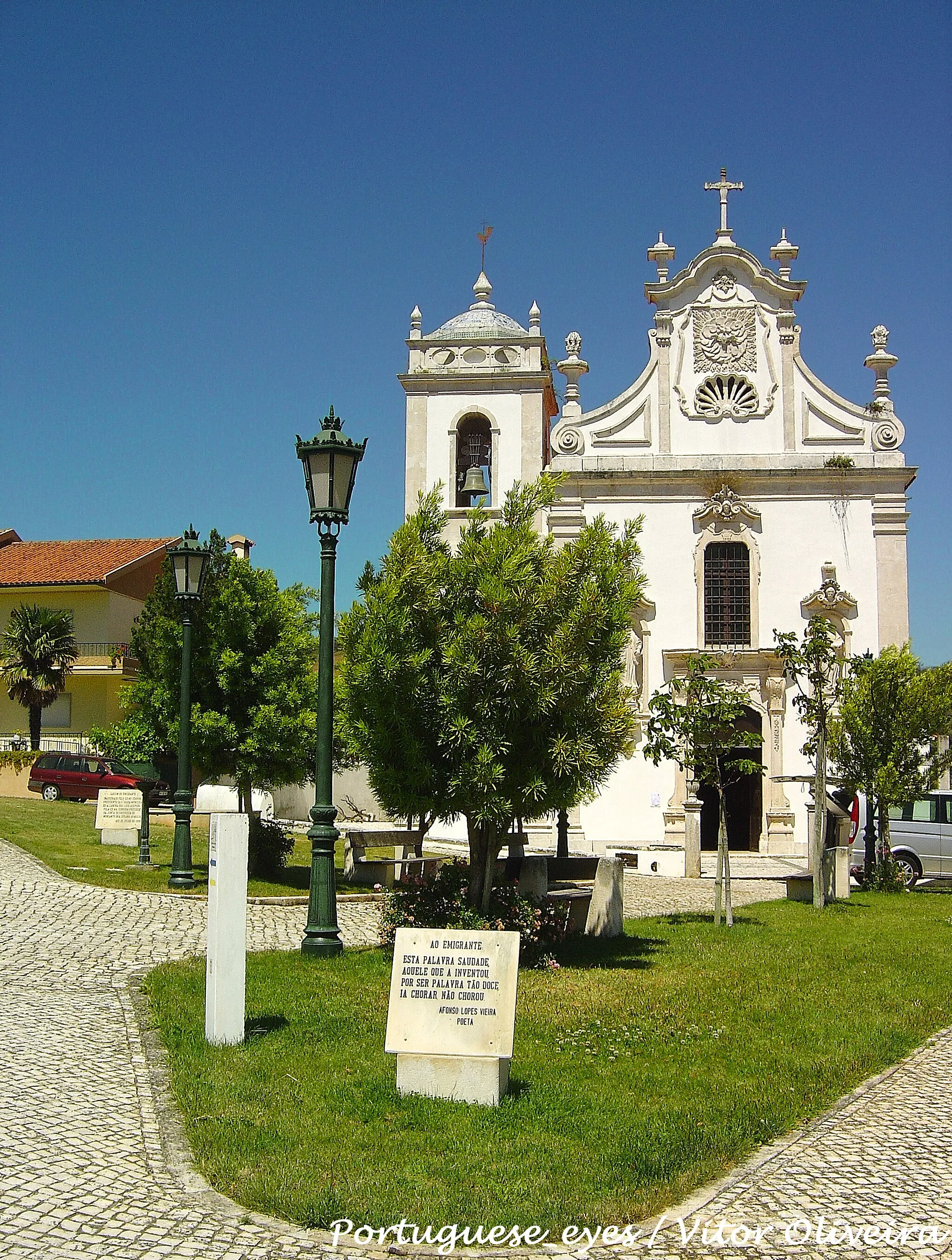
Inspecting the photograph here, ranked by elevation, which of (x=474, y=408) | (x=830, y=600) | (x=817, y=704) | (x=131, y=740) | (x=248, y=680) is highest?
(x=474, y=408)

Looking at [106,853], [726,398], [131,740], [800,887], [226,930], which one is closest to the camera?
[226,930]

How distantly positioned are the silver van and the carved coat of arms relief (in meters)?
11.7

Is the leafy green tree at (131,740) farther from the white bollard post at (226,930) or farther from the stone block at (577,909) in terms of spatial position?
the white bollard post at (226,930)

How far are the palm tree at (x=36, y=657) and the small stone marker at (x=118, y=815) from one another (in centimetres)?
1664

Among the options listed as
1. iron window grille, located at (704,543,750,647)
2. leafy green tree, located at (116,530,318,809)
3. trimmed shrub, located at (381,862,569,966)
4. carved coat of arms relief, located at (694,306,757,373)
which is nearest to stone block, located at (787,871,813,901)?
leafy green tree, located at (116,530,318,809)

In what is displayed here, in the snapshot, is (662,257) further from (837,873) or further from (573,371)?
(837,873)

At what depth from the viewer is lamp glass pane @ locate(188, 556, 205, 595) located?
1530 centimetres

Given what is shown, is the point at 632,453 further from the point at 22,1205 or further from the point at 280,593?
the point at 22,1205

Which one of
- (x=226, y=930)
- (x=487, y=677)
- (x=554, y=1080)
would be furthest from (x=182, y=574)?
(x=554, y=1080)

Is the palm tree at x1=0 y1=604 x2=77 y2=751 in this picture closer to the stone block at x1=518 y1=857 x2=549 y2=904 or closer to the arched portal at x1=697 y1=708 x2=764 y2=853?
the arched portal at x1=697 y1=708 x2=764 y2=853

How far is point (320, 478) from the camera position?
35.2 feet

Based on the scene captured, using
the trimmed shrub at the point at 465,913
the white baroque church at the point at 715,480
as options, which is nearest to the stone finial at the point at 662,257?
the white baroque church at the point at 715,480

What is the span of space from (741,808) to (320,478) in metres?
19.9

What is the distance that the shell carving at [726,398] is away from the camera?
92.5ft
